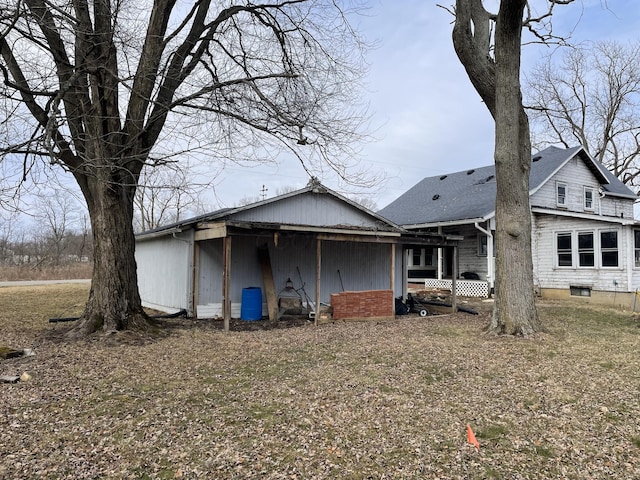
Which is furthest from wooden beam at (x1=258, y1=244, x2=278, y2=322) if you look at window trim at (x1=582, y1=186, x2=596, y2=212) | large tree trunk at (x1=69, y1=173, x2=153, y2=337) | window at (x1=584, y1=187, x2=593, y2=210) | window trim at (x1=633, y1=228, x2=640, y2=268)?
window at (x1=584, y1=187, x2=593, y2=210)

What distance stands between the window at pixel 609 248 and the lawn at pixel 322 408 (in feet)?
25.3

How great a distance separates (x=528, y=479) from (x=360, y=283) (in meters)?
10.8

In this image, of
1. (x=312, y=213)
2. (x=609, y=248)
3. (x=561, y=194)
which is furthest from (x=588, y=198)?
(x=312, y=213)

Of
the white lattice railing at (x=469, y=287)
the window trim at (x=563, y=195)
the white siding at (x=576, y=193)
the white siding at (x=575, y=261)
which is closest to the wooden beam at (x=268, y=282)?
the white lattice railing at (x=469, y=287)

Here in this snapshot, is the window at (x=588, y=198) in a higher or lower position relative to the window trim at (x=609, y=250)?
higher

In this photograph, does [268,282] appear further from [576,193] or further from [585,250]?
[576,193]

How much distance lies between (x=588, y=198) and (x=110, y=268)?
20881 mm

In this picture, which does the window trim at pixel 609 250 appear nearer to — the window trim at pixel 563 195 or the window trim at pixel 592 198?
the window trim at pixel 563 195

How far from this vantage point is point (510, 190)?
8.63m

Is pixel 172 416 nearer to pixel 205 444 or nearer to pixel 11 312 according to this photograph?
pixel 205 444

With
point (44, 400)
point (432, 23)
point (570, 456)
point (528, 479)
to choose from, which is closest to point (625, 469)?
point (570, 456)

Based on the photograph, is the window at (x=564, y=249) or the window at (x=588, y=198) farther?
the window at (x=588, y=198)

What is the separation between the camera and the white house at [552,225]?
14.7 meters

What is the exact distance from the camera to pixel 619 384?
5469mm
